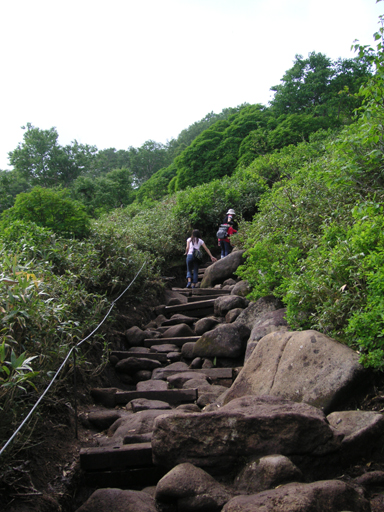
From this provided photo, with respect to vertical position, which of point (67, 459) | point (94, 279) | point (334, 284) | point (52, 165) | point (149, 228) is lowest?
point (67, 459)

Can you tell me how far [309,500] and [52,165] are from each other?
41.3 meters

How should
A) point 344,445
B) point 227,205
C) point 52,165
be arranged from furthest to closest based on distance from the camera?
point 52,165 → point 227,205 → point 344,445

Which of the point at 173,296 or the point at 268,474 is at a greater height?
the point at 173,296

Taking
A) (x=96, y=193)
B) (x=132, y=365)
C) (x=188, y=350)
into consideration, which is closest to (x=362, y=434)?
(x=132, y=365)

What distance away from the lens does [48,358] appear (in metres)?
3.77

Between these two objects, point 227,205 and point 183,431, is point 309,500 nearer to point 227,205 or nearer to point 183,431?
point 183,431

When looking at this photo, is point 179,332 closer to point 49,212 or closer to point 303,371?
point 49,212

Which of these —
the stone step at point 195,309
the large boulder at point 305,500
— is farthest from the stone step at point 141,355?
the large boulder at point 305,500

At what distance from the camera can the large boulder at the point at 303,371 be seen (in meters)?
3.59

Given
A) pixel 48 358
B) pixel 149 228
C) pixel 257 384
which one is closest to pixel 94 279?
pixel 48 358

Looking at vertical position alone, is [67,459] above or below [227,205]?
below

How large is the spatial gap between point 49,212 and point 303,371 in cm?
649

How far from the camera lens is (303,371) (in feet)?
12.7

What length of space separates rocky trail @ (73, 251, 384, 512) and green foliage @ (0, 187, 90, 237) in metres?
4.51
